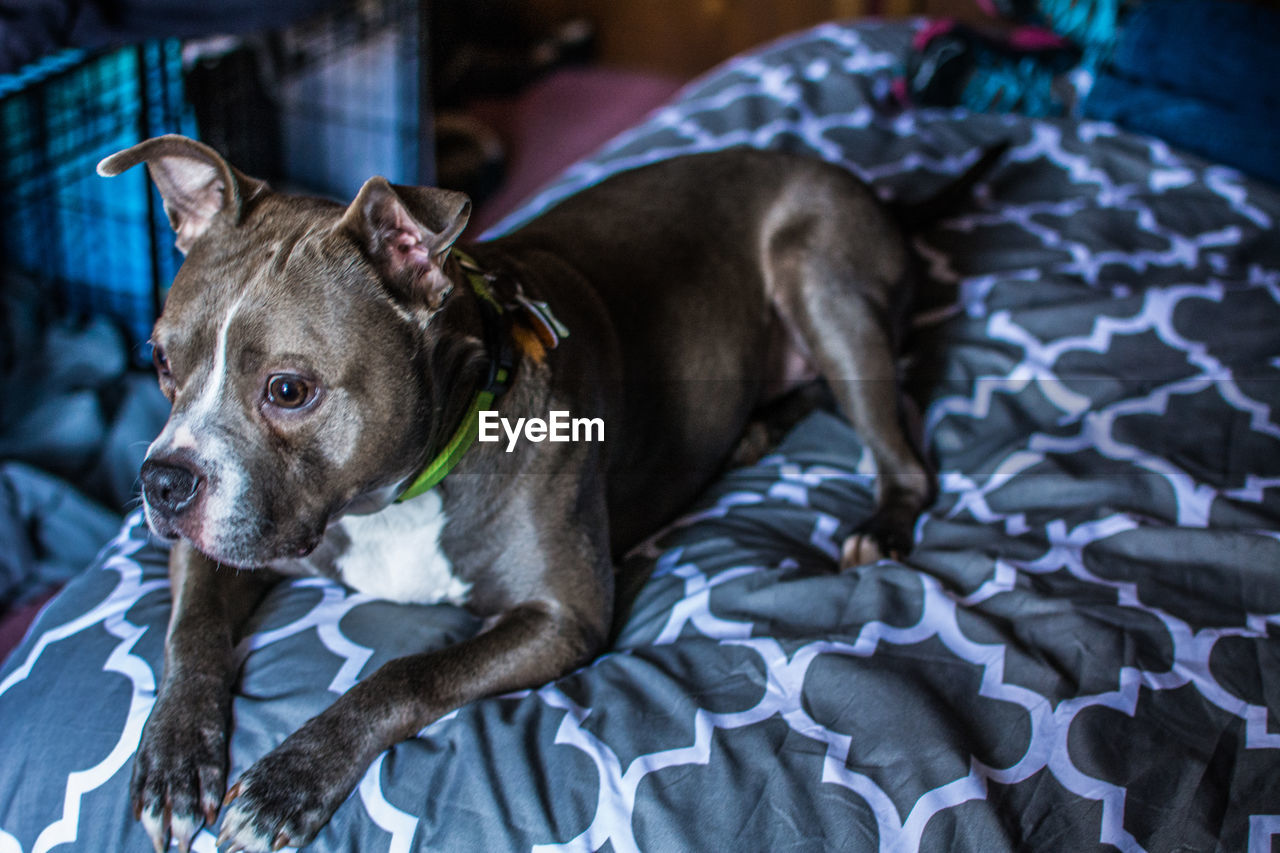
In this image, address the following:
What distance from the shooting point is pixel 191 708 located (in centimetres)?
159

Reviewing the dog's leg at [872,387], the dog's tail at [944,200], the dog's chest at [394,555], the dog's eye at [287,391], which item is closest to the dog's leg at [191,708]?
the dog's chest at [394,555]

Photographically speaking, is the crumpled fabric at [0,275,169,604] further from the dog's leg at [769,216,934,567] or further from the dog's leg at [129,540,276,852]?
the dog's leg at [769,216,934,567]

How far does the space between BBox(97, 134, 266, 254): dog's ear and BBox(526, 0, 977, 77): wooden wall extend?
180 inches

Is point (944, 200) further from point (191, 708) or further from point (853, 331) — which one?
point (191, 708)

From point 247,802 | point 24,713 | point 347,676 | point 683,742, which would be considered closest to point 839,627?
point 683,742

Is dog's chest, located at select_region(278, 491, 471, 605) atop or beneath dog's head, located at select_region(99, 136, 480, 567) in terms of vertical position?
beneath

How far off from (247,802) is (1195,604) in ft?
5.58

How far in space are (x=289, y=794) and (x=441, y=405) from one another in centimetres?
62

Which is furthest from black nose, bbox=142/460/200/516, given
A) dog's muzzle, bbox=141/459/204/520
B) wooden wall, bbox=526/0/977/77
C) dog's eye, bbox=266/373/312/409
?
wooden wall, bbox=526/0/977/77

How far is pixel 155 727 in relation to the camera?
1.56m

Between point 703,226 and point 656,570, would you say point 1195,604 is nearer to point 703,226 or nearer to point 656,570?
point 656,570

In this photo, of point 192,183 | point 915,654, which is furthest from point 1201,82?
point 192,183

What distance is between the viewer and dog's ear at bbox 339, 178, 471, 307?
1.48 metres

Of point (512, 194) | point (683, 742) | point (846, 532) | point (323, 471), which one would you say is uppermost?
point (323, 471)
